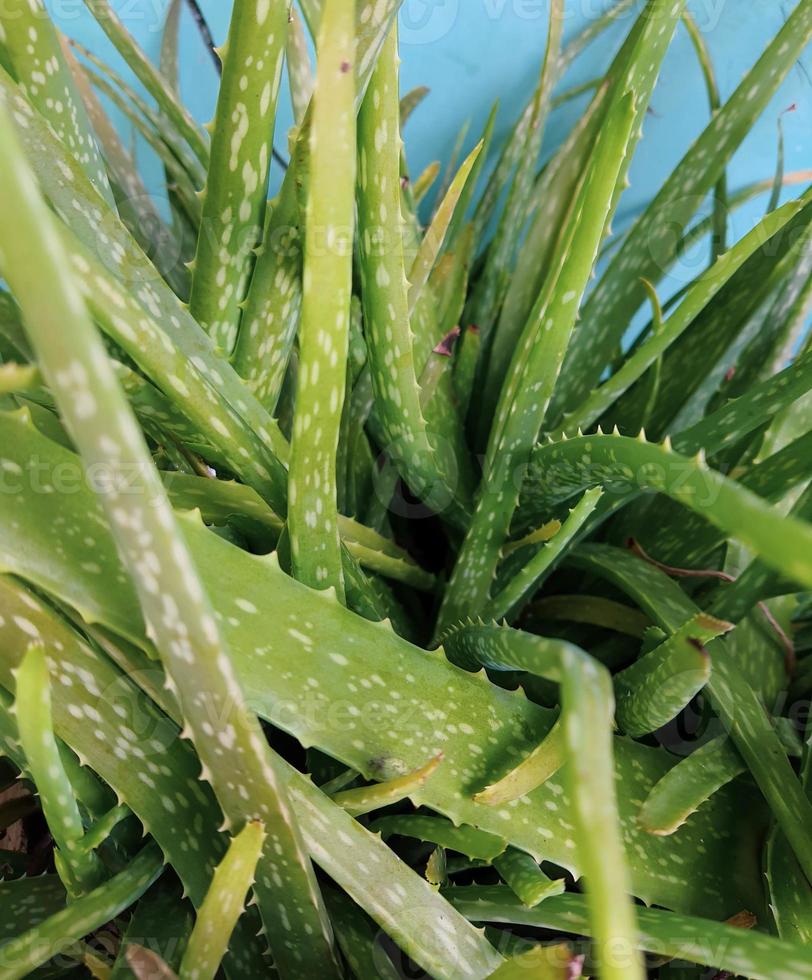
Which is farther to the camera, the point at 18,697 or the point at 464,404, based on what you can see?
the point at 464,404

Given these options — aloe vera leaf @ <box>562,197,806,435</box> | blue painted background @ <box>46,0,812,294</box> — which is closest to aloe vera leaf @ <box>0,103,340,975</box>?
aloe vera leaf @ <box>562,197,806,435</box>

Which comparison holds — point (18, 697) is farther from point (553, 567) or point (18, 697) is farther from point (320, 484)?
point (553, 567)

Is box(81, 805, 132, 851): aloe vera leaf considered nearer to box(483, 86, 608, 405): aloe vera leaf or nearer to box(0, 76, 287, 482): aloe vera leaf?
box(0, 76, 287, 482): aloe vera leaf

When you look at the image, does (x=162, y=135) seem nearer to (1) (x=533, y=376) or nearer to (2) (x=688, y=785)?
(1) (x=533, y=376)

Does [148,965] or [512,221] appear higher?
[512,221]

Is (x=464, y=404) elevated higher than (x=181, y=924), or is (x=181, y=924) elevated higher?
(x=464, y=404)

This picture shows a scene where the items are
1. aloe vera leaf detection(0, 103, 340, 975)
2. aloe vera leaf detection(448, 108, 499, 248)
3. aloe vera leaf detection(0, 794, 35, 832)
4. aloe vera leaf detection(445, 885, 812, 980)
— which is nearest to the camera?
aloe vera leaf detection(0, 103, 340, 975)

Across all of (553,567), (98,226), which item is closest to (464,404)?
(553,567)

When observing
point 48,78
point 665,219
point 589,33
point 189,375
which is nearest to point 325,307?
point 189,375
